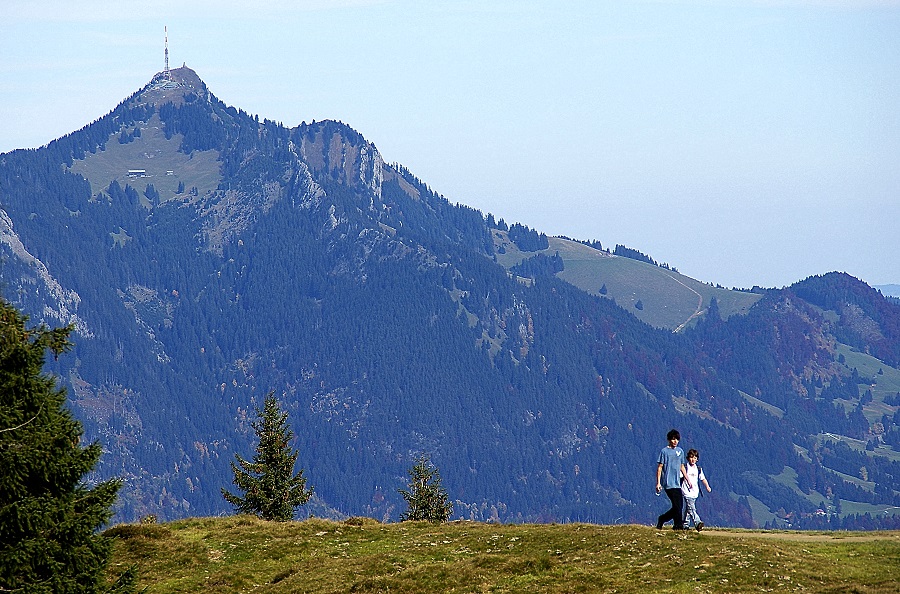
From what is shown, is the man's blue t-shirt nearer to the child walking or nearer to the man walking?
the man walking

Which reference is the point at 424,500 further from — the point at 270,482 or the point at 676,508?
the point at 676,508

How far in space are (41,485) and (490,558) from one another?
17.4 m

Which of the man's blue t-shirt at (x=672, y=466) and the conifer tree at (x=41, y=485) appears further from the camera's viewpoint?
the man's blue t-shirt at (x=672, y=466)

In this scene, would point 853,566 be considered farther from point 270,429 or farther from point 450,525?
point 270,429

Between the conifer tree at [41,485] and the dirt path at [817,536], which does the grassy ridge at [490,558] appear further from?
the conifer tree at [41,485]

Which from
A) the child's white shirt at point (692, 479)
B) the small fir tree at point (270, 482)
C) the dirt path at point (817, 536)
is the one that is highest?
the small fir tree at point (270, 482)

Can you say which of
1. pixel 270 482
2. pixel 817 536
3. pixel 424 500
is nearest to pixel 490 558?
pixel 817 536

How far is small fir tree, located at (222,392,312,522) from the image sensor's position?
72500 mm

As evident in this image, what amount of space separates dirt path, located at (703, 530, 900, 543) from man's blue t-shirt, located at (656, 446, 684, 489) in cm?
356

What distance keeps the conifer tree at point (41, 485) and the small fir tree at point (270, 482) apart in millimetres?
39071

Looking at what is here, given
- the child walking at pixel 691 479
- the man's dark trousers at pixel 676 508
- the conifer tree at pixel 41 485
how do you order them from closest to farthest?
the conifer tree at pixel 41 485 → the child walking at pixel 691 479 → the man's dark trousers at pixel 676 508

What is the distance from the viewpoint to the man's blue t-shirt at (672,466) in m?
40.1

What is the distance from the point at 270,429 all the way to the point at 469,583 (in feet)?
132

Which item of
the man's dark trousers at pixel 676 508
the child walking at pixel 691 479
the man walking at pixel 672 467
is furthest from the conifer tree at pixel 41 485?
the child walking at pixel 691 479
